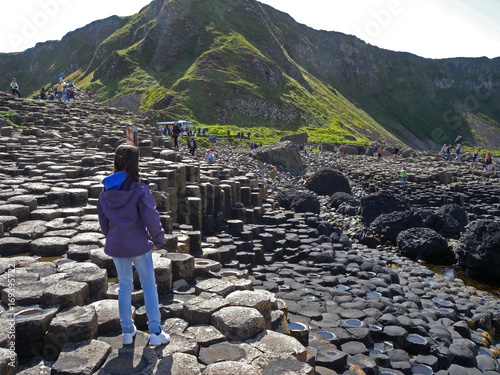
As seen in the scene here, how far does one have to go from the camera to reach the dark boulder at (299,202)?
16516 millimetres

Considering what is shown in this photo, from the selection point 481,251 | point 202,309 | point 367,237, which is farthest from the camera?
point 367,237

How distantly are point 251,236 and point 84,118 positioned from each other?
53.0 feet

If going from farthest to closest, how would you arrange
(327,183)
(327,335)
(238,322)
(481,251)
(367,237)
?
(327,183)
(367,237)
(481,251)
(327,335)
(238,322)

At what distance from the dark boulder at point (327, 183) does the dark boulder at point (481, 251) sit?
11.0m

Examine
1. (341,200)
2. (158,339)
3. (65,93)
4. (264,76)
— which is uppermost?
(264,76)

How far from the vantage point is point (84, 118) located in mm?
22875

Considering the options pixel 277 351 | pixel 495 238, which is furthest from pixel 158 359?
pixel 495 238

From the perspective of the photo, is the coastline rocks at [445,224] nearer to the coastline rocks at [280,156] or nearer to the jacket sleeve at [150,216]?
the coastline rocks at [280,156]

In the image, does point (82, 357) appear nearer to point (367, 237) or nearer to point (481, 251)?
point (481, 251)

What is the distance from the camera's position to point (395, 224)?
589 inches

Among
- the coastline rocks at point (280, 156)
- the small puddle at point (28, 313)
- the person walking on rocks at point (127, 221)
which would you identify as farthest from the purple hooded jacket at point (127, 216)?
the coastline rocks at point (280, 156)

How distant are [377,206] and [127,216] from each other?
1517 centimetres

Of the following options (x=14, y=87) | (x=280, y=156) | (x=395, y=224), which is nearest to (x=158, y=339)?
(x=395, y=224)

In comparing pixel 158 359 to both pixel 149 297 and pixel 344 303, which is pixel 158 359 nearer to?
pixel 149 297
